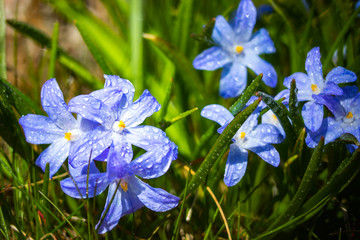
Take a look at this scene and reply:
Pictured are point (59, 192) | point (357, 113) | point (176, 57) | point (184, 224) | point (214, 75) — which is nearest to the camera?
point (357, 113)

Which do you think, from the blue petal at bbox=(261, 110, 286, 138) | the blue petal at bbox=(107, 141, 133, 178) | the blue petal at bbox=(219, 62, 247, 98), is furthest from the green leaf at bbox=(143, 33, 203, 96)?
the blue petal at bbox=(107, 141, 133, 178)

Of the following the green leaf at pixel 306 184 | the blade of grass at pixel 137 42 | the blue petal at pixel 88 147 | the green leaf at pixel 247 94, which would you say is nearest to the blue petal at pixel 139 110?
the blue petal at pixel 88 147

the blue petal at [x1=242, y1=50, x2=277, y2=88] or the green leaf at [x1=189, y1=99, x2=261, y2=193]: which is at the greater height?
the blue petal at [x1=242, y1=50, x2=277, y2=88]

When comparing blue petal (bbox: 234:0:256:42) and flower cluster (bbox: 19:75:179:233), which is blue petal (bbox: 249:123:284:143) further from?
blue petal (bbox: 234:0:256:42)

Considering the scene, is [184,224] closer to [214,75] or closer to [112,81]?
[112,81]

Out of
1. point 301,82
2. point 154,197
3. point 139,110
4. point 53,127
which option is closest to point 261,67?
point 301,82

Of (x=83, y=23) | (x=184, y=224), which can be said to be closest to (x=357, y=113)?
(x=184, y=224)
